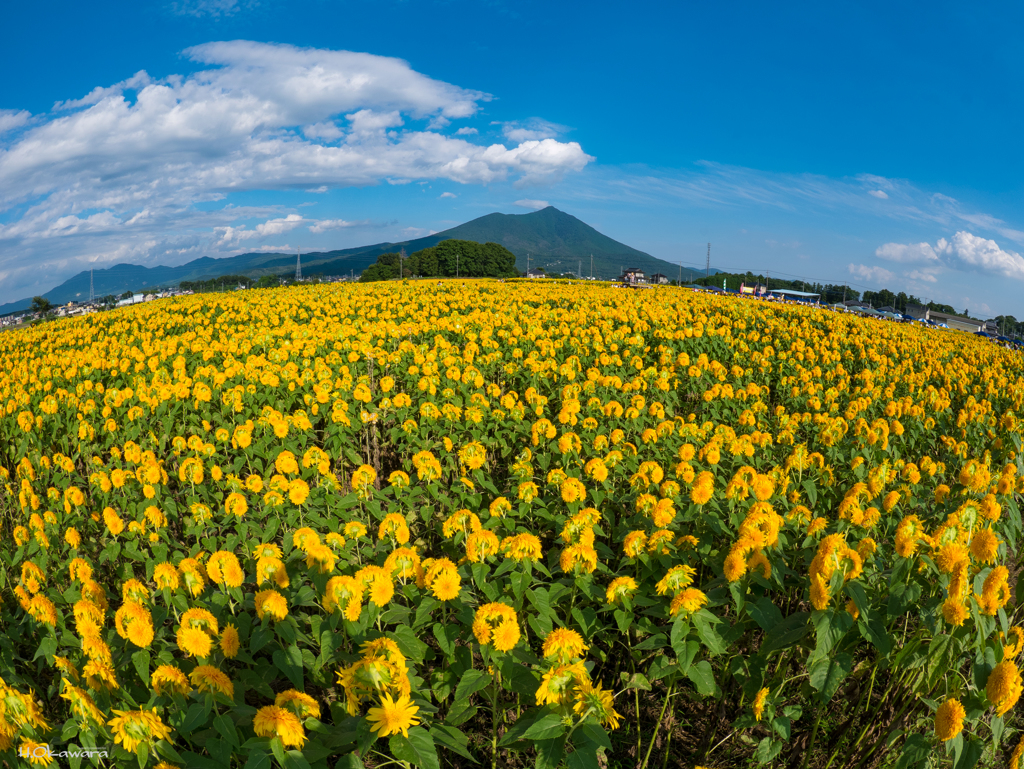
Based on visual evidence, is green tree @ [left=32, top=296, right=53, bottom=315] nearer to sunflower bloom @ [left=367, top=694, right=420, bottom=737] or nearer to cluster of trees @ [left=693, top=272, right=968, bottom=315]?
sunflower bloom @ [left=367, top=694, right=420, bottom=737]

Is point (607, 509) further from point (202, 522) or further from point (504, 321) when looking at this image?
point (504, 321)

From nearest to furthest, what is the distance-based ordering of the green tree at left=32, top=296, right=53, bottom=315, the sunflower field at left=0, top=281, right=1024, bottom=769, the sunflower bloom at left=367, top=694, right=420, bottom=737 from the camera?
the sunflower bloom at left=367, top=694, right=420, bottom=737, the sunflower field at left=0, top=281, right=1024, bottom=769, the green tree at left=32, top=296, right=53, bottom=315

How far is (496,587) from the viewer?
2.43 m

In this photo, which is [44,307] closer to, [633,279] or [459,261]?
[633,279]

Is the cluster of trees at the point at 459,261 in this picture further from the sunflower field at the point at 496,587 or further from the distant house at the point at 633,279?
the sunflower field at the point at 496,587

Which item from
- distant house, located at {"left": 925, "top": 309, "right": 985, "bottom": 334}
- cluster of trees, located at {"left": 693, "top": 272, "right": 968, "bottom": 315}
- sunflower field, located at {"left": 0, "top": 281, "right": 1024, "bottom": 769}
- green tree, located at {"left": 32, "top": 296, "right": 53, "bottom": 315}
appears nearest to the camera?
sunflower field, located at {"left": 0, "top": 281, "right": 1024, "bottom": 769}

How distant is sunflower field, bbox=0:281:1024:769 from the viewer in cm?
183

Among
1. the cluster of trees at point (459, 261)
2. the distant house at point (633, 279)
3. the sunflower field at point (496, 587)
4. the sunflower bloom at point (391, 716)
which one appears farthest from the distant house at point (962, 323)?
the cluster of trees at point (459, 261)

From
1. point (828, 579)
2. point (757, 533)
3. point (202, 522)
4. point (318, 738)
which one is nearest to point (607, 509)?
point (757, 533)

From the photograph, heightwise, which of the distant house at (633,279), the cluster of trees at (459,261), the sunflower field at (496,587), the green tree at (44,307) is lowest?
the sunflower field at (496,587)

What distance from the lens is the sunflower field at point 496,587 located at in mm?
1831

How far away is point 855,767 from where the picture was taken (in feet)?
8.79

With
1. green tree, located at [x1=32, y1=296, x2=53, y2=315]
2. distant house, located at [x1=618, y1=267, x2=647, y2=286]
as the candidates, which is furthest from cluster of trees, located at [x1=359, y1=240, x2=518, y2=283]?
green tree, located at [x1=32, y1=296, x2=53, y2=315]

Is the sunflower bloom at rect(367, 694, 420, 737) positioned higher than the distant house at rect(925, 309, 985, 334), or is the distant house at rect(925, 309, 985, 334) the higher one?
the distant house at rect(925, 309, 985, 334)
